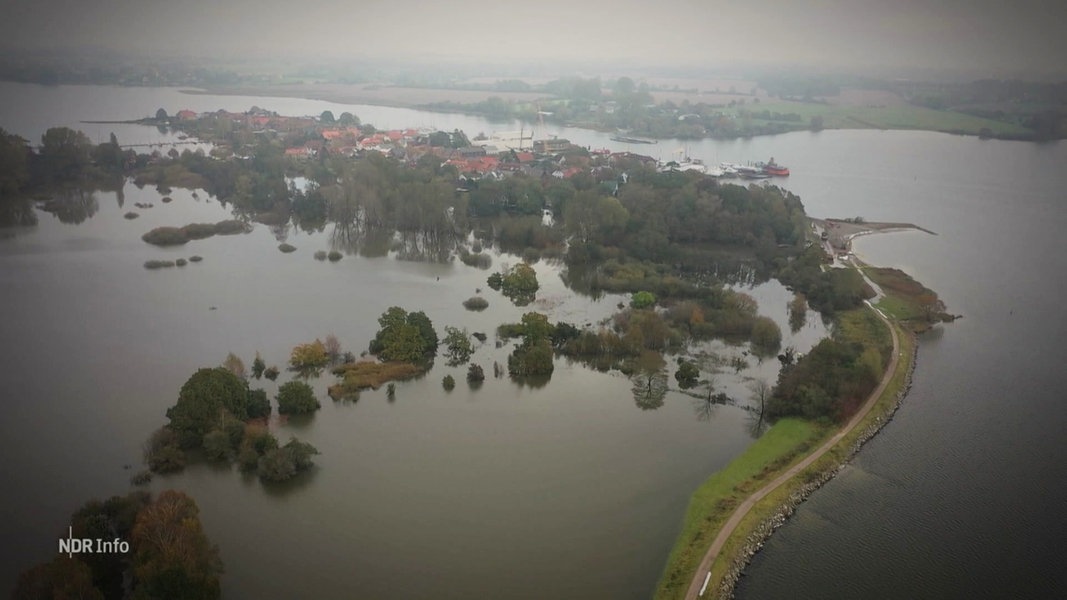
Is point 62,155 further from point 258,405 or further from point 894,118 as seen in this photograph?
point 894,118

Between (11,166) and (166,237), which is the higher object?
(11,166)

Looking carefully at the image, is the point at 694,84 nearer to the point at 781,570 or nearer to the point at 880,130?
the point at 880,130

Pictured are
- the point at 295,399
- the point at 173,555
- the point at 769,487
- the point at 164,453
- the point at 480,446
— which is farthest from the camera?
the point at 295,399

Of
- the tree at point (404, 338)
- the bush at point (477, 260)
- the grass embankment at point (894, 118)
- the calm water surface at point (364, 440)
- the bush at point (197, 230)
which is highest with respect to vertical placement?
the grass embankment at point (894, 118)

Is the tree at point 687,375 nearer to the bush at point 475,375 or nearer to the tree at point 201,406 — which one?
the bush at point 475,375

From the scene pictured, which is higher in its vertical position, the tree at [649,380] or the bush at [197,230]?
the bush at [197,230]

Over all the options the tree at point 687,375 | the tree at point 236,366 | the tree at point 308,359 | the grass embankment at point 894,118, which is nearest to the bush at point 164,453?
the tree at point 236,366

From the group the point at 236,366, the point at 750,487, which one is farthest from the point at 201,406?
the point at 750,487
